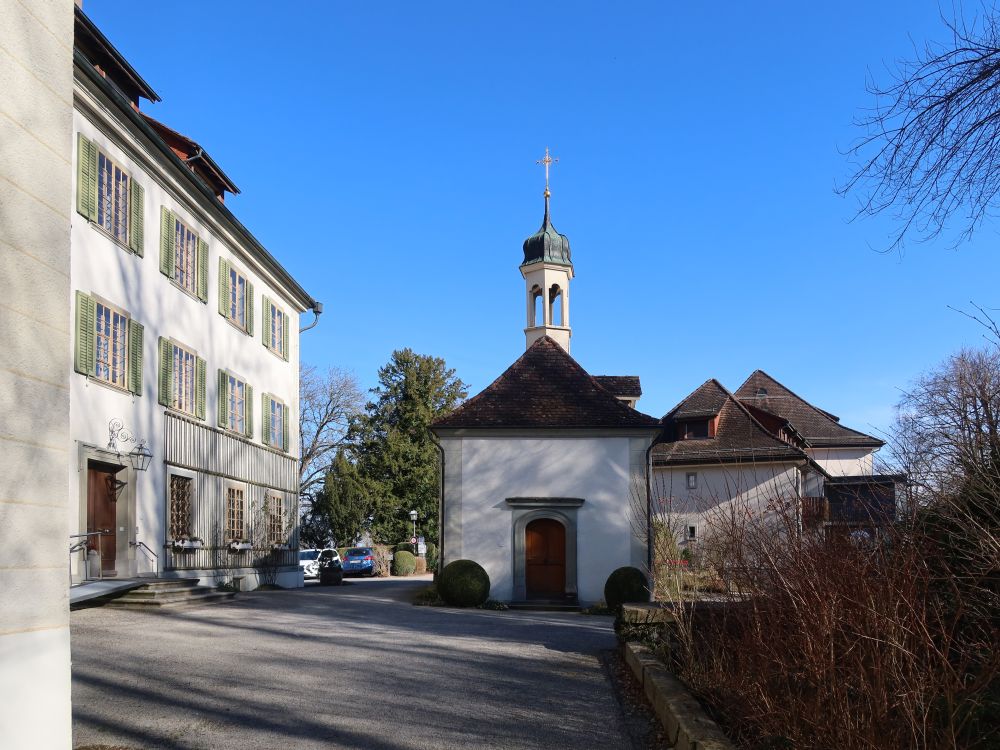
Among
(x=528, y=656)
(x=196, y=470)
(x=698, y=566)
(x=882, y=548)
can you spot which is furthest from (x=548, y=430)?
(x=882, y=548)

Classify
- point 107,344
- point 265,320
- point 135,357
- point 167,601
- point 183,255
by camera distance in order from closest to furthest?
point 167,601 → point 107,344 → point 135,357 → point 183,255 → point 265,320

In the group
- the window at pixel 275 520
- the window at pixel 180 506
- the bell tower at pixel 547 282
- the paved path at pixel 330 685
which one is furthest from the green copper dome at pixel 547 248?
the paved path at pixel 330 685

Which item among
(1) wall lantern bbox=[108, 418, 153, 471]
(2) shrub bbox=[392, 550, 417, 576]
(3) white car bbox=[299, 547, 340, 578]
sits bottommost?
(2) shrub bbox=[392, 550, 417, 576]

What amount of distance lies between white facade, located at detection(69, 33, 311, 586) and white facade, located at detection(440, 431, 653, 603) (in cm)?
602

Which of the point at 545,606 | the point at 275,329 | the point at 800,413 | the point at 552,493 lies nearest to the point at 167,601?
the point at 545,606

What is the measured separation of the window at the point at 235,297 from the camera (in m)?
27.0

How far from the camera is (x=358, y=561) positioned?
48094 millimetres

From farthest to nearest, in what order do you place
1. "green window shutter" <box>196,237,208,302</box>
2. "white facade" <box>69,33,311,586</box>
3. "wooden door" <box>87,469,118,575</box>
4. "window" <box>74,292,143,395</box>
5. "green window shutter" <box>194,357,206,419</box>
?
1. "green window shutter" <box>196,237,208,302</box>
2. "green window shutter" <box>194,357,206,419</box>
3. "wooden door" <box>87,469,118,575</box>
4. "white facade" <box>69,33,311,586</box>
5. "window" <box>74,292,143,395</box>

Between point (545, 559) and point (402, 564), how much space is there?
2671 cm

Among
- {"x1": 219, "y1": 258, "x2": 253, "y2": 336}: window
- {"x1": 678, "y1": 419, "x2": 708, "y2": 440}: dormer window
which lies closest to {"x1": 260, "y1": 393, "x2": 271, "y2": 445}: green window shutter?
{"x1": 219, "y1": 258, "x2": 253, "y2": 336}: window

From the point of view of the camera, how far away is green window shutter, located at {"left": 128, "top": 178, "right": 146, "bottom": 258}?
835 inches

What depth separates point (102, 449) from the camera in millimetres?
19672

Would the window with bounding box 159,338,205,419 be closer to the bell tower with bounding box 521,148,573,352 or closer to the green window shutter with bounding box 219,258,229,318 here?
the green window shutter with bounding box 219,258,229,318

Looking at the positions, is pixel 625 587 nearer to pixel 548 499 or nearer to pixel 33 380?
pixel 548 499
